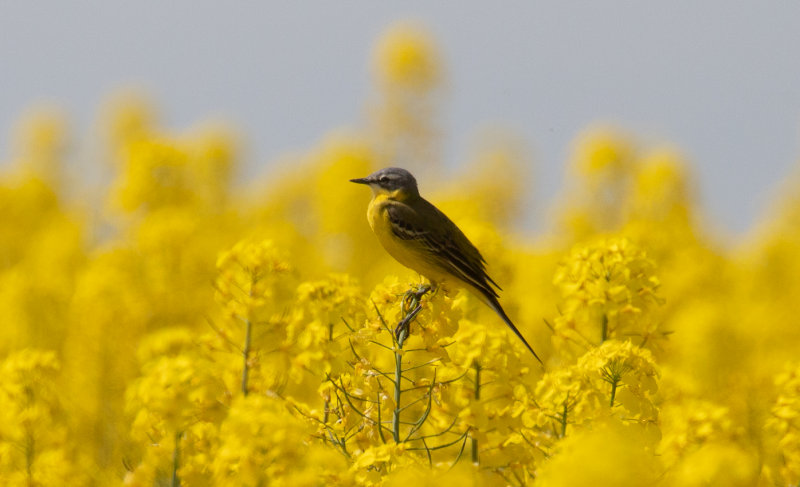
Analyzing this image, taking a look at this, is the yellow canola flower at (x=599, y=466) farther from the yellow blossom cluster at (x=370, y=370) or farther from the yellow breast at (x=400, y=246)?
the yellow breast at (x=400, y=246)

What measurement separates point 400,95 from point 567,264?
12.5m

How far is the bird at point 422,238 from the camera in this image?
512 cm

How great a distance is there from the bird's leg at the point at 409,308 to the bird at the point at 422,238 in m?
0.33

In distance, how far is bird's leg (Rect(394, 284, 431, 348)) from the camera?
13.8ft

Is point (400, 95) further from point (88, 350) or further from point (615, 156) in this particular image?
point (88, 350)

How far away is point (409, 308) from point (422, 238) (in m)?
0.89

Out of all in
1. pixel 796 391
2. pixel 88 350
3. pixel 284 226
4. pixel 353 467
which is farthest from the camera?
pixel 284 226

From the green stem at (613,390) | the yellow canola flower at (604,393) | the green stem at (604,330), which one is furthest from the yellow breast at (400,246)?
the green stem at (613,390)

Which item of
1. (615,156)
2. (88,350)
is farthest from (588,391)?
(615,156)

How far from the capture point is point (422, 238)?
529cm

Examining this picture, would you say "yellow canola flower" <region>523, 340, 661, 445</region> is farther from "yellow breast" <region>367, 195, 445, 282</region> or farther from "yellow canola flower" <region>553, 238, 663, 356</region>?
"yellow breast" <region>367, 195, 445, 282</region>

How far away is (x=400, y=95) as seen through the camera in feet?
56.2

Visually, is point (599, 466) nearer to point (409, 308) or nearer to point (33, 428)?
point (409, 308)

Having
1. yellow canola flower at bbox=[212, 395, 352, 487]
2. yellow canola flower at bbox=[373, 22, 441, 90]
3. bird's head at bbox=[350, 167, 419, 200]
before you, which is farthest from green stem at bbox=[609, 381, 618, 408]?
yellow canola flower at bbox=[373, 22, 441, 90]
